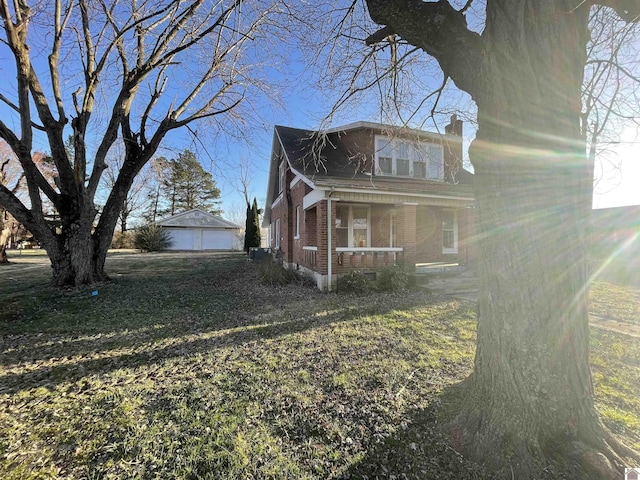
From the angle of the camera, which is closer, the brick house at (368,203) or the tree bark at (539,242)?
the tree bark at (539,242)

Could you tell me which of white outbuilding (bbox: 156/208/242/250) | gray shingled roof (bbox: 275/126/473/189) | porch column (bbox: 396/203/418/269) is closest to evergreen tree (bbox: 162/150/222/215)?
white outbuilding (bbox: 156/208/242/250)

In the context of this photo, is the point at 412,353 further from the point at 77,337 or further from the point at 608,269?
the point at 608,269

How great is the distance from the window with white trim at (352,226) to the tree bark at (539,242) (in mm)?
8730

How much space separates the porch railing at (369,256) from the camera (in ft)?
29.5

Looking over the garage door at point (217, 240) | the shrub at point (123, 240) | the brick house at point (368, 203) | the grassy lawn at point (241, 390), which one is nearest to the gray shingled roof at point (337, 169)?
the brick house at point (368, 203)

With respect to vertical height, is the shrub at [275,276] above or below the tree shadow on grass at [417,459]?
above

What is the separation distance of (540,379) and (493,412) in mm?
435

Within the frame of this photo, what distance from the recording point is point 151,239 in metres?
26.1

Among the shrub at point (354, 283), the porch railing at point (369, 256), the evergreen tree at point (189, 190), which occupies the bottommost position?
the shrub at point (354, 283)

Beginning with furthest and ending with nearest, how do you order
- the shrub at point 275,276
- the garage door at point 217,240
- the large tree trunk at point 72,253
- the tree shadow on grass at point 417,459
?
the garage door at point 217,240
the shrub at point 275,276
the large tree trunk at point 72,253
the tree shadow on grass at point 417,459

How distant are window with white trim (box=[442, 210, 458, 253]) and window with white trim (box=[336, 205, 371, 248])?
3908mm

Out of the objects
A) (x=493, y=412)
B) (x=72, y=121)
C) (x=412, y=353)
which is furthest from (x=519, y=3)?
(x=72, y=121)

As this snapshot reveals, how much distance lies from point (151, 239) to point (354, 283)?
2408cm

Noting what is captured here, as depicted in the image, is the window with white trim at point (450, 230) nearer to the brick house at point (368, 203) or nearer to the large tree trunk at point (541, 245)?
the brick house at point (368, 203)
